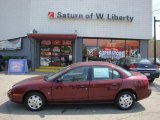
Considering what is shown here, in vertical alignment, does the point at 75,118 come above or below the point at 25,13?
below

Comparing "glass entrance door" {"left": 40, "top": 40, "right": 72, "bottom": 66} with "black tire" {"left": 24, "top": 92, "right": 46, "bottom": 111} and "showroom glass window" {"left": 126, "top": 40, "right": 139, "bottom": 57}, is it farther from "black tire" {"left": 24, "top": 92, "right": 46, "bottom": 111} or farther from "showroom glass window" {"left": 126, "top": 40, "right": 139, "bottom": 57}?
"black tire" {"left": 24, "top": 92, "right": 46, "bottom": 111}

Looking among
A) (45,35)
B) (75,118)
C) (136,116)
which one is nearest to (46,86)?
(75,118)

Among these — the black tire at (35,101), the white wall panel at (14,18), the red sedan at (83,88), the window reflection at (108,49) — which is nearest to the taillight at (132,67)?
the red sedan at (83,88)

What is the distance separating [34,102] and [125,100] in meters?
2.83

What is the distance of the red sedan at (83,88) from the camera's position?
8.06 meters

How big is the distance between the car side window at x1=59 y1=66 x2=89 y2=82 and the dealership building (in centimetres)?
1415

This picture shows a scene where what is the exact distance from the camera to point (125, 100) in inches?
324

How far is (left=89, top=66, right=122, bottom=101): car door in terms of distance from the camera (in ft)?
26.6

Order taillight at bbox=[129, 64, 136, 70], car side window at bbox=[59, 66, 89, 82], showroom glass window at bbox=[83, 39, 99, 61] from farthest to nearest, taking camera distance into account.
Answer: showroom glass window at bbox=[83, 39, 99, 61], taillight at bbox=[129, 64, 136, 70], car side window at bbox=[59, 66, 89, 82]

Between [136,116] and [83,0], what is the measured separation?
17.2m

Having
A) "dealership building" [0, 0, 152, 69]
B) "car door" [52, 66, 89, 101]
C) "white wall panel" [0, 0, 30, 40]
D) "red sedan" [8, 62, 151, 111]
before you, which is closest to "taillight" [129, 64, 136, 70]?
"red sedan" [8, 62, 151, 111]

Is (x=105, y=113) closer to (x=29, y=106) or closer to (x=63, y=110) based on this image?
(x=63, y=110)

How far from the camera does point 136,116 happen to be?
7.53 m

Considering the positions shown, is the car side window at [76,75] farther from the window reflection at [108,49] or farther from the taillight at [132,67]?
the window reflection at [108,49]
